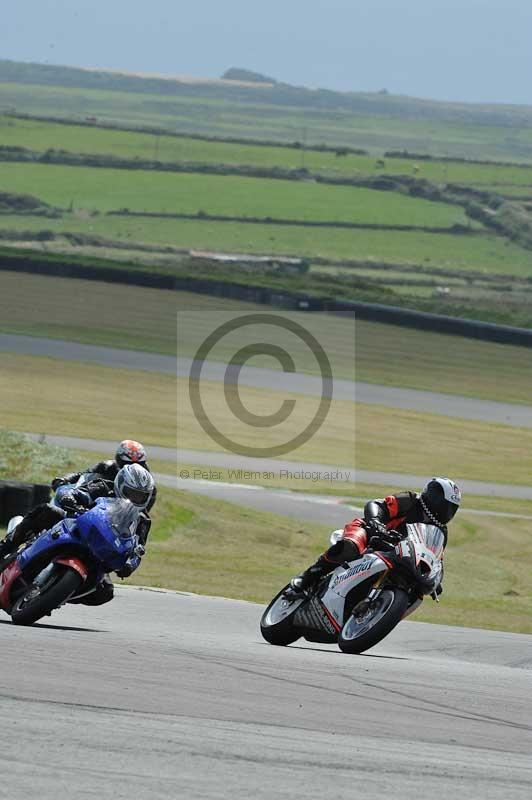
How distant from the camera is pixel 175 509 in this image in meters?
22.6

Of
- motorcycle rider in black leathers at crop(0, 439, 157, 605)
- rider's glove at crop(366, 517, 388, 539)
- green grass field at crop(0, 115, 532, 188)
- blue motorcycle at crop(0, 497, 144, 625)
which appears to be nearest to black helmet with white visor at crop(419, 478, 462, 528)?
rider's glove at crop(366, 517, 388, 539)

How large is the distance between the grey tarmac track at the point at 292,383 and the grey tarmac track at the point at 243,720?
30.0 meters

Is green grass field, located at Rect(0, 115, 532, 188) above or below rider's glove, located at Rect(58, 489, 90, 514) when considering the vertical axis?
below

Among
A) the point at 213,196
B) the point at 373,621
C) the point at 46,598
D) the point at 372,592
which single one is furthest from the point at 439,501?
the point at 213,196

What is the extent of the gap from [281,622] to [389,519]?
1.09 m

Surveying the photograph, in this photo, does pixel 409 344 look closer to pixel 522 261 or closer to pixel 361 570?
pixel 361 570

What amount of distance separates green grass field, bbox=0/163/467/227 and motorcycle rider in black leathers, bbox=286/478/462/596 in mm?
93914

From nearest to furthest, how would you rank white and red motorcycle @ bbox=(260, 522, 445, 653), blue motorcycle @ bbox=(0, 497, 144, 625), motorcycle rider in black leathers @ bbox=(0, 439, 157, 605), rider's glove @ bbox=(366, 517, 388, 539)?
blue motorcycle @ bbox=(0, 497, 144, 625) < white and red motorcycle @ bbox=(260, 522, 445, 653) < rider's glove @ bbox=(366, 517, 388, 539) < motorcycle rider in black leathers @ bbox=(0, 439, 157, 605)

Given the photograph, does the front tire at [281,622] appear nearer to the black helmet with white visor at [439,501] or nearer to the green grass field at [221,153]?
the black helmet with white visor at [439,501]

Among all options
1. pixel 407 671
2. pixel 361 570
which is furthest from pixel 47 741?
pixel 361 570

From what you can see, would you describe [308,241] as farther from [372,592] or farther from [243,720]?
[243,720]

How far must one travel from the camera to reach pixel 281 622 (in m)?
11.0

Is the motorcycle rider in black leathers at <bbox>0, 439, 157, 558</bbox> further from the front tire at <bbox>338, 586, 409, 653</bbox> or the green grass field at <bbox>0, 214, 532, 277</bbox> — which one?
the green grass field at <bbox>0, 214, 532, 277</bbox>

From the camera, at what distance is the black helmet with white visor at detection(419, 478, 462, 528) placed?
10734mm
